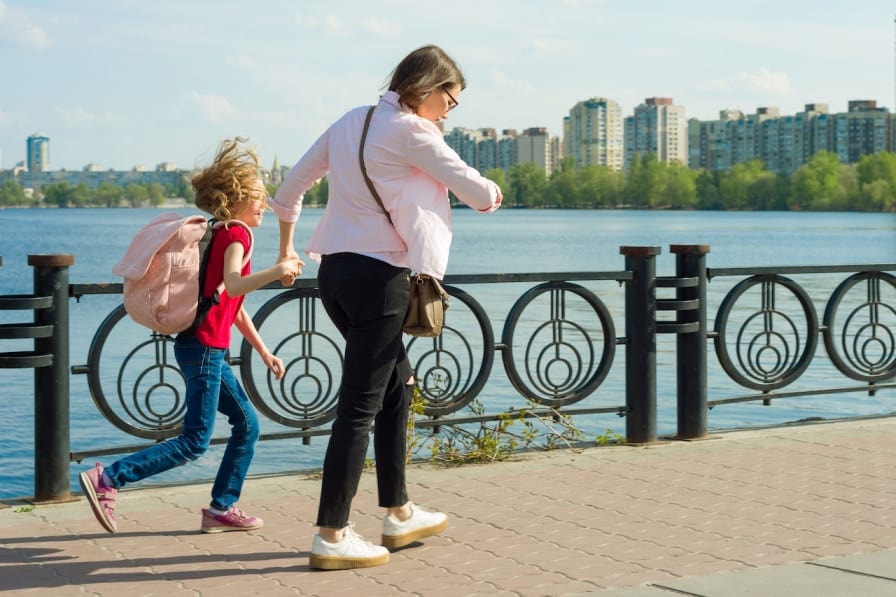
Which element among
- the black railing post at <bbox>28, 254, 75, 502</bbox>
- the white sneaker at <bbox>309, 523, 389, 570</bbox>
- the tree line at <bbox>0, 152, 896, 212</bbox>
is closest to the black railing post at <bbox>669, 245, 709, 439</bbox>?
the white sneaker at <bbox>309, 523, 389, 570</bbox>

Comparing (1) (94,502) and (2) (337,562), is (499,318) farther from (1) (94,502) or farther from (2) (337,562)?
(2) (337,562)

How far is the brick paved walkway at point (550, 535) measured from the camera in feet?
15.9

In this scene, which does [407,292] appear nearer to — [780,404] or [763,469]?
Answer: [763,469]

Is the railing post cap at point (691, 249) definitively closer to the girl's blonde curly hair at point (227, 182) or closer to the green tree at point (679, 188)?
the girl's blonde curly hair at point (227, 182)

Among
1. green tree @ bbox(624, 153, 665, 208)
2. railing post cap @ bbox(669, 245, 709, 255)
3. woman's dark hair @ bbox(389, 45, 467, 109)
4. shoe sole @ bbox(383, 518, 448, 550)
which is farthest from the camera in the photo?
green tree @ bbox(624, 153, 665, 208)

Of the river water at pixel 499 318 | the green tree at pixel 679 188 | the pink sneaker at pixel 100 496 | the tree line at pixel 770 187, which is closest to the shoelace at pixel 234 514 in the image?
the pink sneaker at pixel 100 496

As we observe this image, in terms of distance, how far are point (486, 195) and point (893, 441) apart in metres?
4.06

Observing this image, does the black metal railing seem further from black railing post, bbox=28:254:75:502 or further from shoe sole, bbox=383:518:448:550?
shoe sole, bbox=383:518:448:550

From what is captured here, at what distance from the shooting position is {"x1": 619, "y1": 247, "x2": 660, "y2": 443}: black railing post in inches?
306

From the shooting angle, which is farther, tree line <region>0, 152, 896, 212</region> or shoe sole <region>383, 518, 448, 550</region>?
tree line <region>0, 152, 896, 212</region>

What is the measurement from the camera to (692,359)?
26.1ft

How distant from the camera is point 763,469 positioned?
708 cm

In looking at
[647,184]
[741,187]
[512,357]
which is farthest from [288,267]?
[647,184]

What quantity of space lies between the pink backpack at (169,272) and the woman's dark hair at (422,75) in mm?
888
